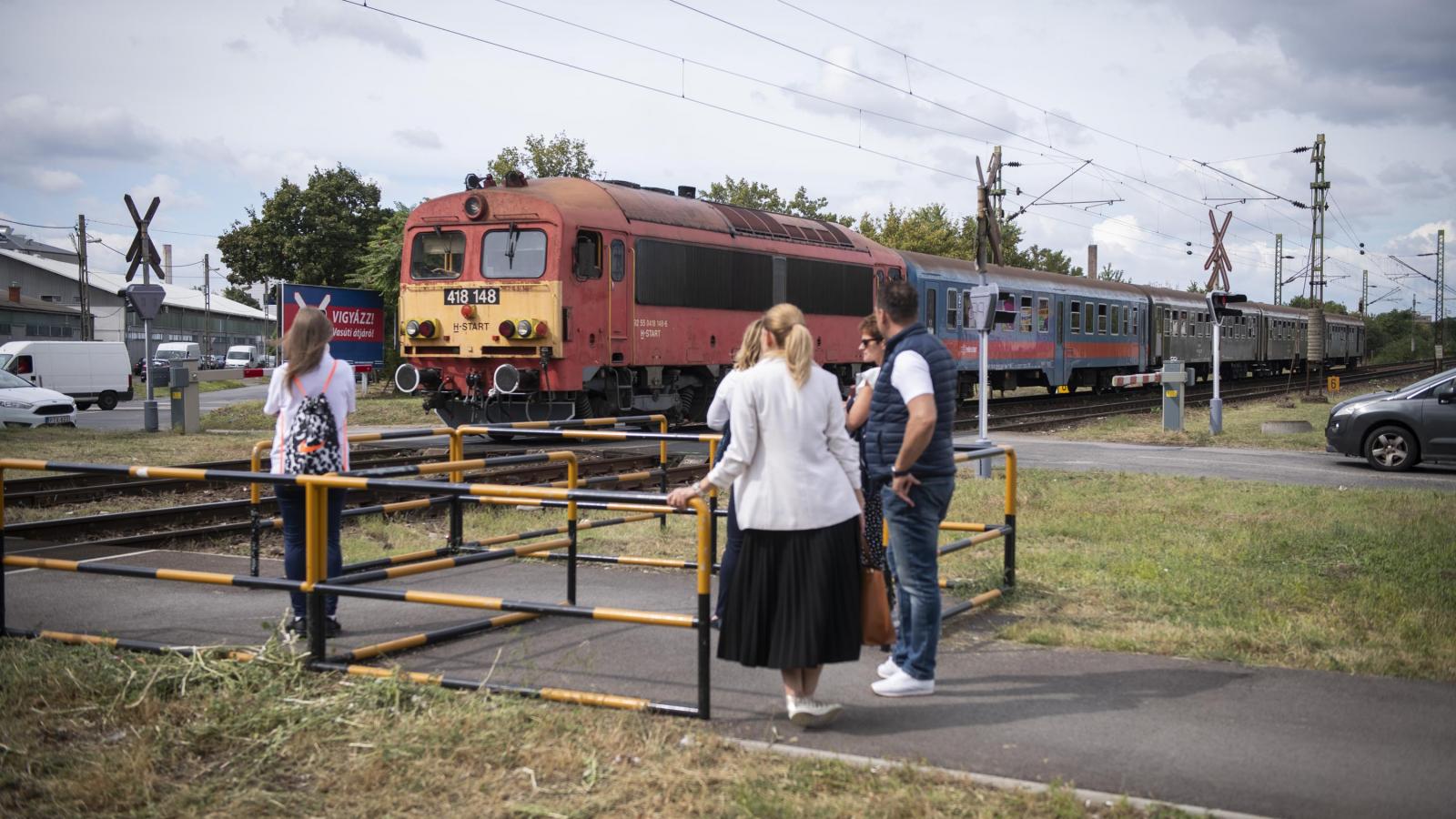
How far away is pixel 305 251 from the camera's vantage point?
168 ft

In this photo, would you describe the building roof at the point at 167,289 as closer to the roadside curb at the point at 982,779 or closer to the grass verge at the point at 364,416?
the grass verge at the point at 364,416

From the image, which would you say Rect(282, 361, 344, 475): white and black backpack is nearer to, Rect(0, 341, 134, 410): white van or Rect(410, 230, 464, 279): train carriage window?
Rect(410, 230, 464, 279): train carriage window

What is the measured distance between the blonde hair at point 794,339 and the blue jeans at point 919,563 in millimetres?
937

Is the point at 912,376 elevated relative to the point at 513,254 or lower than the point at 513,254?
lower

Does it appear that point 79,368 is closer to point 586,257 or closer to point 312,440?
point 586,257

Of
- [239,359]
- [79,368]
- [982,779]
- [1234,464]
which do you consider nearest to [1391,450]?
[1234,464]

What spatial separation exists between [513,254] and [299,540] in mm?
11839

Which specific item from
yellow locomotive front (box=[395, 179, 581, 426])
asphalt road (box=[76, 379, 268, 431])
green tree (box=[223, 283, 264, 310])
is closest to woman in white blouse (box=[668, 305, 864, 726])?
yellow locomotive front (box=[395, 179, 581, 426])

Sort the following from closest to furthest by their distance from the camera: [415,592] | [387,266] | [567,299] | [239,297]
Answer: [415,592], [567,299], [387,266], [239,297]

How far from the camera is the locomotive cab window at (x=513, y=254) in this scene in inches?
698

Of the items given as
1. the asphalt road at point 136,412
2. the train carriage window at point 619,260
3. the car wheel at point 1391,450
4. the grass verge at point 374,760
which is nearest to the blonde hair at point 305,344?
the grass verge at point 374,760

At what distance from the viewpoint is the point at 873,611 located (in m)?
5.30

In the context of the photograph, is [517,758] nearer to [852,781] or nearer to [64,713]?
[852,781]

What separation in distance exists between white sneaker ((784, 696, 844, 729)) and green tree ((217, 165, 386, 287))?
4871 centimetres
